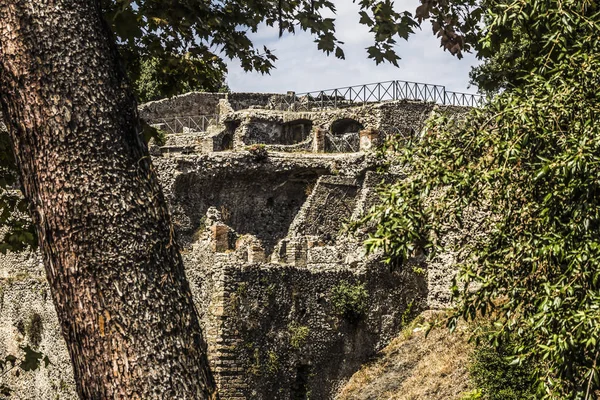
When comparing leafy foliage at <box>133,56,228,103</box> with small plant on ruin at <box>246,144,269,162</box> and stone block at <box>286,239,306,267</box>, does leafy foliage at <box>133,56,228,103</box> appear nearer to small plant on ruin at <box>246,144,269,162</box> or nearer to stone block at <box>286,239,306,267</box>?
stone block at <box>286,239,306,267</box>

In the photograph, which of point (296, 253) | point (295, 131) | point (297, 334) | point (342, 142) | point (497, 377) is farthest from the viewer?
point (295, 131)

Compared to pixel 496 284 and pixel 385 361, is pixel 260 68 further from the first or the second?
pixel 385 361

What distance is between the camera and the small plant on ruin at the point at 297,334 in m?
16.8

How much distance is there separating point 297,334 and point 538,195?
8042 millimetres

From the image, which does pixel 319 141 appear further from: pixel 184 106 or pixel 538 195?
pixel 538 195

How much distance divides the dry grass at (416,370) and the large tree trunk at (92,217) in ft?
35.6

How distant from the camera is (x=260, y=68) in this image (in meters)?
10.4

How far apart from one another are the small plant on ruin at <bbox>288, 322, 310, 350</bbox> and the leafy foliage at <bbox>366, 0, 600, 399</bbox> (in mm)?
7164

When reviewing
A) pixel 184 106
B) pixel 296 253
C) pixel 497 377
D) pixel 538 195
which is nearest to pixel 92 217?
pixel 538 195

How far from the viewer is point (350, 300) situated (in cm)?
1789

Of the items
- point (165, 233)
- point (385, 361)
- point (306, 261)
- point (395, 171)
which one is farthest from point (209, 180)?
point (165, 233)

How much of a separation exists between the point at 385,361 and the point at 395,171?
674cm

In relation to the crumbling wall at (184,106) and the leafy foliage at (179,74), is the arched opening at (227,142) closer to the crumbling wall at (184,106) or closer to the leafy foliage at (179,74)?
the crumbling wall at (184,106)

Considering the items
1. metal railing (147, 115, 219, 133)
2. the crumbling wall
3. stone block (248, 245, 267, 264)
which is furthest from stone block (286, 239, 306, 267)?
the crumbling wall
